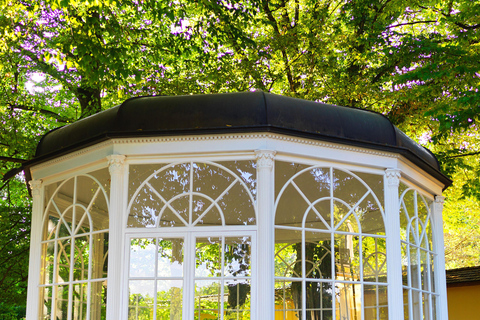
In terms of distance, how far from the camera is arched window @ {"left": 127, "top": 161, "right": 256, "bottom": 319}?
7023mm

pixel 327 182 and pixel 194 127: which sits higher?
pixel 194 127

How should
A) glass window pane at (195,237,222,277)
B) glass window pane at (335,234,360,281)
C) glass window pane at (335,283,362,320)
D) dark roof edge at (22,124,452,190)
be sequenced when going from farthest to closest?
glass window pane at (335,283,362,320), glass window pane at (335,234,360,281), glass window pane at (195,237,222,277), dark roof edge at (22,124,452,190)

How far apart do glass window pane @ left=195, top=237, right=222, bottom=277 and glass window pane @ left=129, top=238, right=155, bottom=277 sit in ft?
1.98

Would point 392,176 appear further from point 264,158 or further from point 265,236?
point 265,236

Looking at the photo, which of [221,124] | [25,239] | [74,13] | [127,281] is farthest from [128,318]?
[25,239]

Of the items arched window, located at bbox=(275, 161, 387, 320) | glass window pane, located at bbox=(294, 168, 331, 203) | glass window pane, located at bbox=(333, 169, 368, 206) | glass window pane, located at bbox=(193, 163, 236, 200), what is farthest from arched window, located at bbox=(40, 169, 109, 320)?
glass window pane, located at bbox=(333, 169, 368, 206)

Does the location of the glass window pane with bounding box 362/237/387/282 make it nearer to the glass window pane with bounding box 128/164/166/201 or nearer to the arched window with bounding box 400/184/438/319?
the arched window with bounding box 400/184/438/319

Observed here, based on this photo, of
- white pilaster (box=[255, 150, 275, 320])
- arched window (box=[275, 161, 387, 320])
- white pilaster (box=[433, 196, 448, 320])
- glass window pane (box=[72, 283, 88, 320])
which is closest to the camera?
white pilaster (box=[255, 150, 275, 320])

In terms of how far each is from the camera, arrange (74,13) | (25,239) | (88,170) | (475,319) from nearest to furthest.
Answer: (88,170), (74,13), (475,319), (25,239)

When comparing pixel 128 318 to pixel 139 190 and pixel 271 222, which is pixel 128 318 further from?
pixel 271 222

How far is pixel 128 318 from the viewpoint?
7.02 metres

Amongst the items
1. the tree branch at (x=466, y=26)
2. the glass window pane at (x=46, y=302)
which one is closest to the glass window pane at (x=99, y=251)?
the glass window pane at (x=46, y=302)

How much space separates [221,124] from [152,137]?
3.16 feet

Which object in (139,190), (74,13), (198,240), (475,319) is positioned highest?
(74,13)
